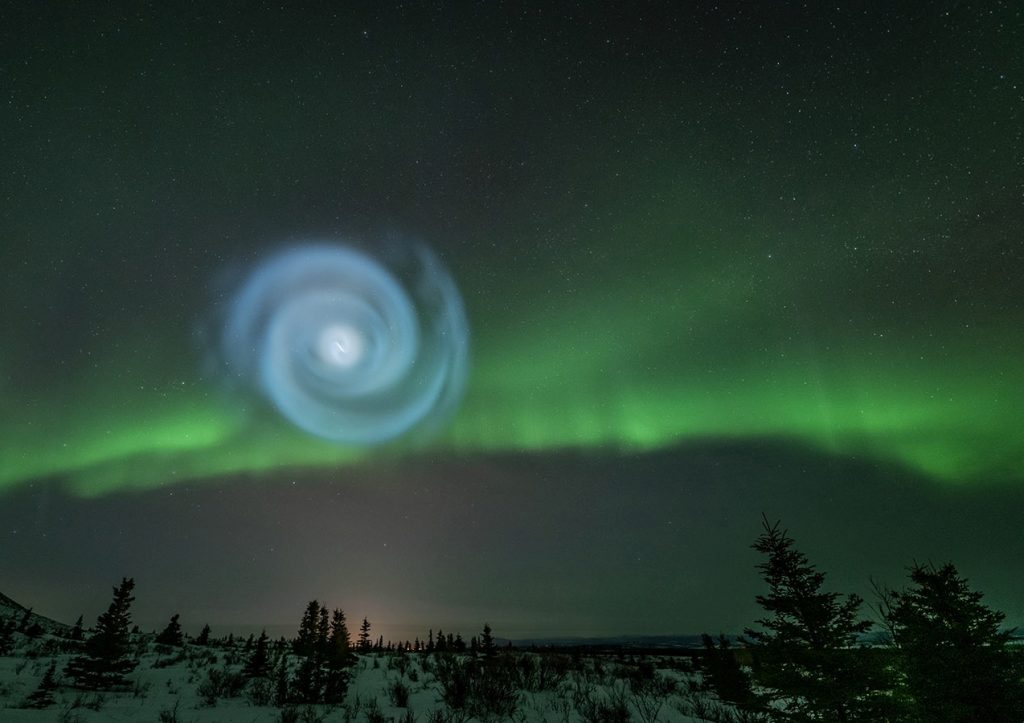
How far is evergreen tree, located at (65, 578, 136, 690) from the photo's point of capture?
48.6 ft

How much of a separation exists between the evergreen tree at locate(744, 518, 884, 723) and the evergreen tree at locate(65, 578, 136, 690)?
1902 cm

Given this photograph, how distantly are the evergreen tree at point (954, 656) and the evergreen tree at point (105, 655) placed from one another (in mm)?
22838

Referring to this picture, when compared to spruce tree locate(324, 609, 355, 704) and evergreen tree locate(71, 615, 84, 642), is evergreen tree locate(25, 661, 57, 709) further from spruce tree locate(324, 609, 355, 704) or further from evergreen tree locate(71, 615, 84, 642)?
evergreen tree locate(71, 615, 84, 642)

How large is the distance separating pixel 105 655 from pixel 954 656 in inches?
965

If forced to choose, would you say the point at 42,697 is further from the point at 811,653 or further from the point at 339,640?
the point at 811,653

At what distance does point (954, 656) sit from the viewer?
12742 mm

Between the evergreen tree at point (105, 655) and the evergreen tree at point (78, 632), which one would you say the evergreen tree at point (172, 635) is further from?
the evergreen tree at point (105, 655)

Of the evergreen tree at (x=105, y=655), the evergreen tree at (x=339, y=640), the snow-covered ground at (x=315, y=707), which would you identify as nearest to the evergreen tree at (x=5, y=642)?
the snow-covered ground at (x=315, y=707)

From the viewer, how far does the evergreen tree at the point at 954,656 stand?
1207 centimetres

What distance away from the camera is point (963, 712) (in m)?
12.0

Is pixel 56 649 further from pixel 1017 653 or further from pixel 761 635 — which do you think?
pixel 1017 653

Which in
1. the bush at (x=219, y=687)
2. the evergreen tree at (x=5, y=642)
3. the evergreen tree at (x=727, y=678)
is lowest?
the evergreen tree at (x=727, y=678)

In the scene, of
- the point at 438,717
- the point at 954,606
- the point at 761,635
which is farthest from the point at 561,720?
the point at 954,606

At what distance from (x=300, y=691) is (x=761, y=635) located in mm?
14494
